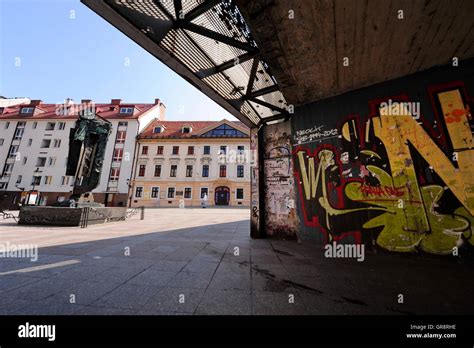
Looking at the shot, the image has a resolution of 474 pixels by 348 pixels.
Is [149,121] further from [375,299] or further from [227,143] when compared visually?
[375,299]

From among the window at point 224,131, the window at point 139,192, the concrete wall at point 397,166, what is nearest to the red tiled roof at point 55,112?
the window at point 139,192

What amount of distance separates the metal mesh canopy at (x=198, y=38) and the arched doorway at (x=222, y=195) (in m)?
24.2

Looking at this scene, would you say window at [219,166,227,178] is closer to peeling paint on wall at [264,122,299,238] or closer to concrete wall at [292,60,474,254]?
peeling paint on wall at [264,122,299,238]

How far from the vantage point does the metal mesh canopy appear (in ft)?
10.0

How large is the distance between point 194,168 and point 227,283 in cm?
2797

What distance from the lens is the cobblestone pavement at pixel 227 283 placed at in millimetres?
2273

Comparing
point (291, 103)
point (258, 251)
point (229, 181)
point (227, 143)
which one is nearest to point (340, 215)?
point (258, 251)

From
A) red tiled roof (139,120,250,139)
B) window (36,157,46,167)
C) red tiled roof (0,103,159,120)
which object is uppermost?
red tiled roof (0,103,159,120)

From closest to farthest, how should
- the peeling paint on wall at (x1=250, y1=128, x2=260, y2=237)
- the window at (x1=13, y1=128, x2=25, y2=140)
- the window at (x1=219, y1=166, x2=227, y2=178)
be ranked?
the peeling paint on wall at (x1=250, y1=128, x2=260, y2=237), the window at (x1=219, y1=166, x2=227, y2=178), the window at (x1=13, y1=128, x2=25, y2=140)

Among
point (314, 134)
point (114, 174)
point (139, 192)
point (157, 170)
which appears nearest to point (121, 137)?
point (114, 174)

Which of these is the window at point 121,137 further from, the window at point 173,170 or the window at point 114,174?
the window at point 173,170

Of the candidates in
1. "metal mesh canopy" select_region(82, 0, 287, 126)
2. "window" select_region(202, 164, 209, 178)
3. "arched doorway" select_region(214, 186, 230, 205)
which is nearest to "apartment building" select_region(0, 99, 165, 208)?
"window" select_region(202, 164, 209, 178)

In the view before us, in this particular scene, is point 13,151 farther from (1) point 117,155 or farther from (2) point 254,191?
(2) point 254,191

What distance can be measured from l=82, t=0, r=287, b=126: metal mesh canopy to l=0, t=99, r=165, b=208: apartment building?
94.4ft
